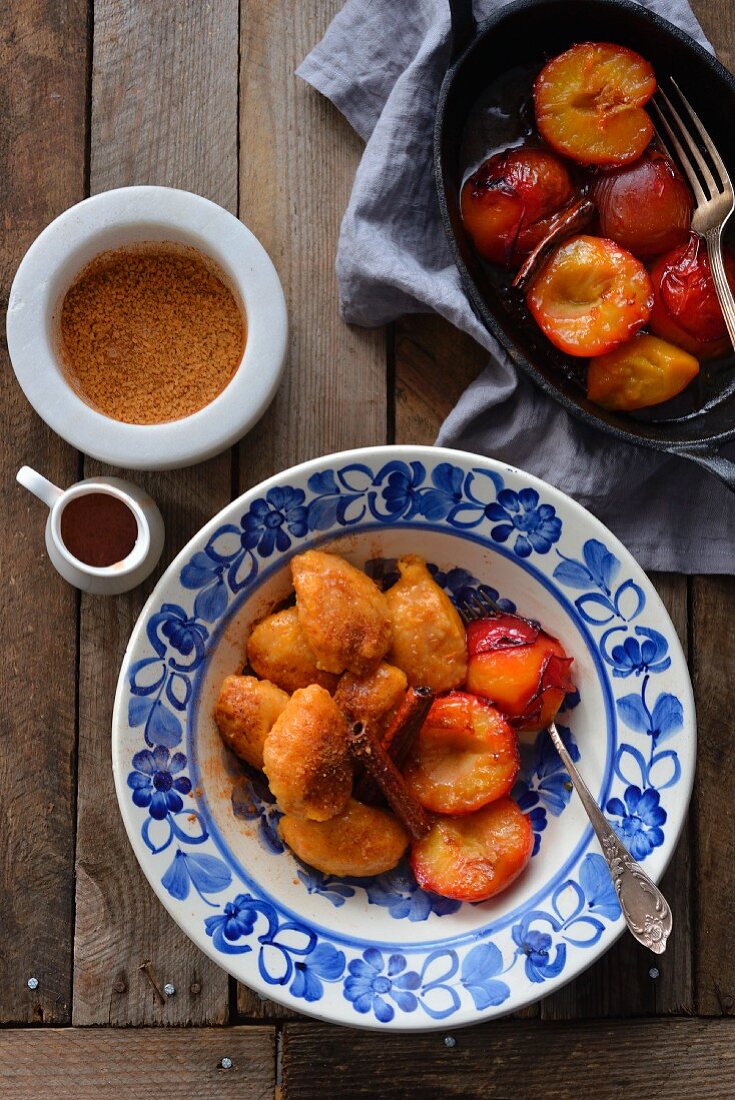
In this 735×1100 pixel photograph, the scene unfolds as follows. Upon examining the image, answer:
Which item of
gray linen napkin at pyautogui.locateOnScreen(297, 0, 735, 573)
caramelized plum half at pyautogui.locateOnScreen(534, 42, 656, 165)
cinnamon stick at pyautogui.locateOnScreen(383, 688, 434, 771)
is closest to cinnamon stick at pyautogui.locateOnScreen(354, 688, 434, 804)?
cinnamon stick at pyautogui.locateOnScreen(383, 688, 434, 771)

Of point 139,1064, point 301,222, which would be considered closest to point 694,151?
point 301,222

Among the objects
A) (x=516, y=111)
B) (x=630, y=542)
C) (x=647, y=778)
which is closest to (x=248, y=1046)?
(x=647, y=778)

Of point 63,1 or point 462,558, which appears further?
point 63,1

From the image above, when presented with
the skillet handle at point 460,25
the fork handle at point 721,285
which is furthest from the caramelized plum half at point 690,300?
the skillet handle at point 460,25

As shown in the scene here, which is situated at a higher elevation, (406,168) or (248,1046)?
(406,168)

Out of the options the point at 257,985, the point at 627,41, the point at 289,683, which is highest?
the point at 627,41

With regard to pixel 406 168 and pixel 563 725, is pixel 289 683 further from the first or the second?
pixel 406 168

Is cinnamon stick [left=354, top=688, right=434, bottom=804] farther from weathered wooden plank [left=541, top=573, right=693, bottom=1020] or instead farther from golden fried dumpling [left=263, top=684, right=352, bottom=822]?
weathered wooden plank [left=541, top=573, right=693, bottom=1020]

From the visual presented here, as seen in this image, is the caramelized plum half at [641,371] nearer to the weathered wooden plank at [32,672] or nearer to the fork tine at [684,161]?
the fork tine at [684,161]
